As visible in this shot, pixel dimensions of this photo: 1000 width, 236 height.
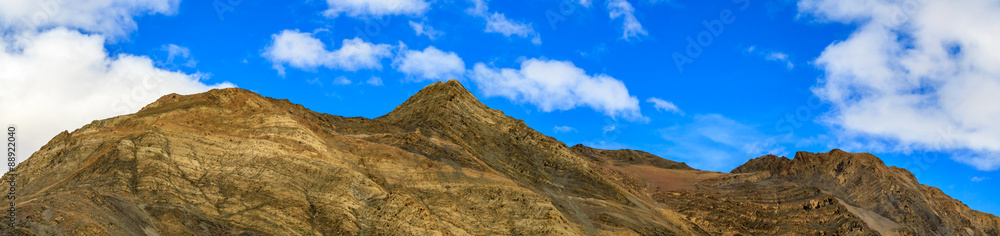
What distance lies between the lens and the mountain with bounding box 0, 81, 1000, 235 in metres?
56.7

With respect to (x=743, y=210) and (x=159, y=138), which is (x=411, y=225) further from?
(x=743, y=210)

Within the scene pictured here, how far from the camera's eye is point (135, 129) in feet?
212

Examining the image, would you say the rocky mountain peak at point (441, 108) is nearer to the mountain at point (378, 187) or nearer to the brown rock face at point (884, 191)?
the mountain at point (378, 187)

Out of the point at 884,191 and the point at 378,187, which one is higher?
the point at 884,191

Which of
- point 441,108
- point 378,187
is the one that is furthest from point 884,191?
point 378,187

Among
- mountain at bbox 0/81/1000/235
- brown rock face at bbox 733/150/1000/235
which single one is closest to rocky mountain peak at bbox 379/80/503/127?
mountain at bbox 0/81/1000/235

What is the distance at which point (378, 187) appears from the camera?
215ft

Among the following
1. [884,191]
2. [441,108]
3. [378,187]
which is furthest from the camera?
[884,191]

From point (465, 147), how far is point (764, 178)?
158 ft

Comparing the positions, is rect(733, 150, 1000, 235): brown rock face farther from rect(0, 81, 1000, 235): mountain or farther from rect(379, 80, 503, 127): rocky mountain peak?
rect(379, 80, 503, 127): rocky mountain peak

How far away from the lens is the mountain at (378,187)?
186 ft

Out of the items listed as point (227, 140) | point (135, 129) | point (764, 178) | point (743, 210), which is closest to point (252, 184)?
point (227, 140)

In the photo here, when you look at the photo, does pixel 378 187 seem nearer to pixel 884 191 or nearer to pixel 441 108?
pixel 441 108

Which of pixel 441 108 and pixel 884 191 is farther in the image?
pixel 884 191
